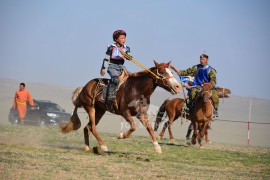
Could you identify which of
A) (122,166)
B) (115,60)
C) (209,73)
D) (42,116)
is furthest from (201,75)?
(42,116)

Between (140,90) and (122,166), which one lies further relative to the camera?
(140,90)

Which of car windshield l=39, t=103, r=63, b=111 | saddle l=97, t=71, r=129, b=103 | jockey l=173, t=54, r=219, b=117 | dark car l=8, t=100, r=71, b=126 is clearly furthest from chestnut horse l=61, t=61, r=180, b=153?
car windshield l=39, t=103, r=63, b=111

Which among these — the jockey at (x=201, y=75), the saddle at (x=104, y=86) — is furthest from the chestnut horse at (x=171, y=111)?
the saddle at (x=104, y=86)

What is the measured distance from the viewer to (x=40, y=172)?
409 inches

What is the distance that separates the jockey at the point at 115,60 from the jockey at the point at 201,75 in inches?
154

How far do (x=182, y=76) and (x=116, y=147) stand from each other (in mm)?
3364

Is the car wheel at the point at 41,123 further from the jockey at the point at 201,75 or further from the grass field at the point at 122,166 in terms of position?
the grass field at the point at 122,166

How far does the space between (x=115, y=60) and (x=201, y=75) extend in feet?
15.6

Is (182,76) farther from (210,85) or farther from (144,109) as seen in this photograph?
(144,109)

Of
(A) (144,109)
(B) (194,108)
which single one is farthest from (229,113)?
(A) (144,109)

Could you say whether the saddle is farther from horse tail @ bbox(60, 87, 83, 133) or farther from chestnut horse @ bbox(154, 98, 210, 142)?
chestnut horse @ bbox(154, 98, 210, 142)

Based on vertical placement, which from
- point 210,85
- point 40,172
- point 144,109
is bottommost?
point 40,172

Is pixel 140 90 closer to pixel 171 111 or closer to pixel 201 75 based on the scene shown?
pixel 201 75

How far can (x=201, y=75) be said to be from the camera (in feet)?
63.9
